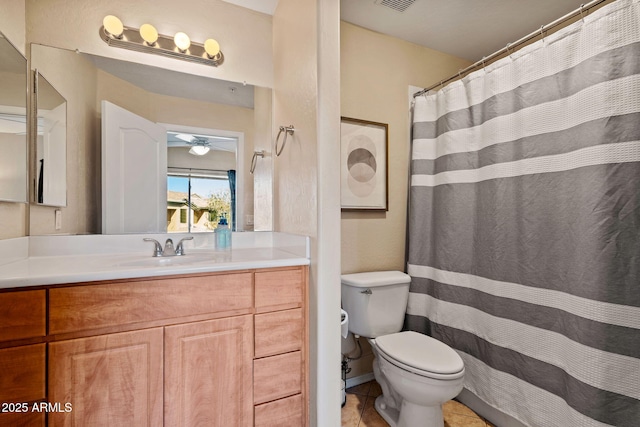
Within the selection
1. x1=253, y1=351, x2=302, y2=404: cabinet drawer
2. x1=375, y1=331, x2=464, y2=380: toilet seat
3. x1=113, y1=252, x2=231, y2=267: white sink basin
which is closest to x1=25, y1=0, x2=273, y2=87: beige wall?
x1=113, y1=252, x2=231, y2=267: white sink basin

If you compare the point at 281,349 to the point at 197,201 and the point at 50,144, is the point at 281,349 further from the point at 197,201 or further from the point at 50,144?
the point at 50,144

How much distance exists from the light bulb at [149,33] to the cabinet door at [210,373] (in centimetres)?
148

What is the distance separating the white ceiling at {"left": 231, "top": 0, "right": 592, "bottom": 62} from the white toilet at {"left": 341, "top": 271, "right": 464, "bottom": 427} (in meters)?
1.72

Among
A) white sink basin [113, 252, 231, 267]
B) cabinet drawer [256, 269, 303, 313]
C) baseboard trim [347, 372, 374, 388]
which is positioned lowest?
baseboard trim [347, 372, 374, 388]

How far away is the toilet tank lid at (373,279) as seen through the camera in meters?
1.71

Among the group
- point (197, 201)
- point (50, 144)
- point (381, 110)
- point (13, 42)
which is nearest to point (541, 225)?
point (381, 110)

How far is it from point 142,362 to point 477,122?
203 cm

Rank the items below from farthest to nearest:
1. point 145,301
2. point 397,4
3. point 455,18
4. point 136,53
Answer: point 455,18 < point 397,4 < point 136,53 < point 145,301

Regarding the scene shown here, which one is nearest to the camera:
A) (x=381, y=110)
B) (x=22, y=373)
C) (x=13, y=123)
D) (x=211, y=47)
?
(x=22, y=373)

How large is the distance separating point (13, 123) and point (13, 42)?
15.0 inches

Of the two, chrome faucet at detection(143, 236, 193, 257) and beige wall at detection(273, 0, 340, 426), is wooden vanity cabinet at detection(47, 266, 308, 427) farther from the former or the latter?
chrome faucet at detection(143, 236, 193, 257)

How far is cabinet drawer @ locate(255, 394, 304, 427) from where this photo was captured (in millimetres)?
1170

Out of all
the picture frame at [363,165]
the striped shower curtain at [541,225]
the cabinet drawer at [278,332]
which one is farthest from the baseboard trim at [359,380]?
the picture frame at [363,165]

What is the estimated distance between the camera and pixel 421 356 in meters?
1.40
